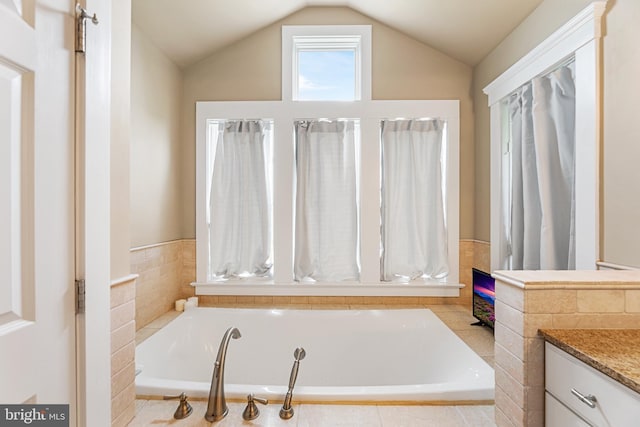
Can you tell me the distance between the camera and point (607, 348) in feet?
2.97

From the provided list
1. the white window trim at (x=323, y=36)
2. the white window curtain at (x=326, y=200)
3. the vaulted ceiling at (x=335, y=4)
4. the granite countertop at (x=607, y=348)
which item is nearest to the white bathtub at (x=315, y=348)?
the white window curtain at (x=326, y=200)

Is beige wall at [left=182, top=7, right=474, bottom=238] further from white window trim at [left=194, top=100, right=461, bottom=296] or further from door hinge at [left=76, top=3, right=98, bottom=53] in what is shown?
door hinge at [left=76, top=3, right=98, bottom=53]

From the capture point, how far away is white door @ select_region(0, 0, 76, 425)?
70 centimetres

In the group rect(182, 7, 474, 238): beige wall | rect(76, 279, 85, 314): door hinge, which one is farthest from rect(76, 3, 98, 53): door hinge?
rect(182, 7, 474, 238): beige wall

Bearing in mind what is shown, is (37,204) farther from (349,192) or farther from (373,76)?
(373,76)

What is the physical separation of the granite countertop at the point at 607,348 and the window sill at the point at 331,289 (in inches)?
62.7

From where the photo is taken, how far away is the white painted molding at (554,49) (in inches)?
55.8

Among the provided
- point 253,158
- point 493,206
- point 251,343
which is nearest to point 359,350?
point 251,343

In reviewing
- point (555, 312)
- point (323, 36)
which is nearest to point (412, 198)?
point (323, 36)

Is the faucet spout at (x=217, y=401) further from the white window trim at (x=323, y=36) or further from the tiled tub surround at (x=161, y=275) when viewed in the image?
the white window trim at (x=323, y=36)

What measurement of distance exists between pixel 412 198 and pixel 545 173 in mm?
998

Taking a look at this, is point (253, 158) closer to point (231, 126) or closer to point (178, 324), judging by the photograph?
point (231, 126)

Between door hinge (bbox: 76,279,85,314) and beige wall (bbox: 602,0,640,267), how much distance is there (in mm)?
1893

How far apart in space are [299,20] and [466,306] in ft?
8.77
